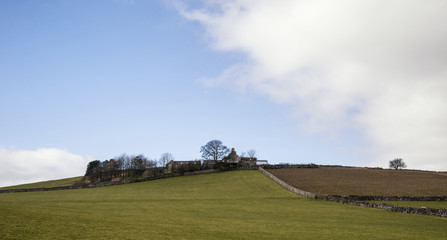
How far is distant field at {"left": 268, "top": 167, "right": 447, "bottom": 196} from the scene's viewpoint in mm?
61125

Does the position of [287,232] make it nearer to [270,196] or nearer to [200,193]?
[270,196]

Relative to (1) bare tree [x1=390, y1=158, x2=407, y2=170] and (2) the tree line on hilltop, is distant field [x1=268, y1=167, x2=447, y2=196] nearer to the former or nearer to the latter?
(2) the tree line on hilltop

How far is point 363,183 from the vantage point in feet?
235

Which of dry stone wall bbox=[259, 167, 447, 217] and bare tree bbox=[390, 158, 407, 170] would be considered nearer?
dry stone wall bbox=[259, 167, 447, 217]

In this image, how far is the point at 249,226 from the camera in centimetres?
2591

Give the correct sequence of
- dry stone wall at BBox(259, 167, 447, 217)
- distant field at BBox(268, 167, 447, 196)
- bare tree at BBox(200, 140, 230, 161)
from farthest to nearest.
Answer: bare tree at BBox(200, 140, 230, 161)
distant field at BBox(268, 167, 447, 196)
dry stone wall at BBox(259, 167, 447, 217)

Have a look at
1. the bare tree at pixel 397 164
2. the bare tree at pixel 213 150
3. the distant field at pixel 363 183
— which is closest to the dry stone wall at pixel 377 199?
the distant field at pixel 363 183

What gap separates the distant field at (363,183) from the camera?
201 ft

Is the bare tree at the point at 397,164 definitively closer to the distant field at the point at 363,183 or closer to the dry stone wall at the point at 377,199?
the distant field at the point at 363,183

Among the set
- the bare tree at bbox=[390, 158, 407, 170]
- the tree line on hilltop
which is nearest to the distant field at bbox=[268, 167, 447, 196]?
the tree line on hilltop

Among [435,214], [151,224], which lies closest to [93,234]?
[151,224]

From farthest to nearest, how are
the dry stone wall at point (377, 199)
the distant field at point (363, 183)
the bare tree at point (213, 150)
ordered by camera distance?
1. the bare tree at point (213, 150)
2. the distant field at point (363, 183)
3. the dry stone wall at point (377, 199)

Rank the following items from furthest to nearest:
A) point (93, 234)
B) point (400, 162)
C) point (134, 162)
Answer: point (400, 162) < point (134, 162) < point (93, 234)

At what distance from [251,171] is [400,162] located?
3683 inches
